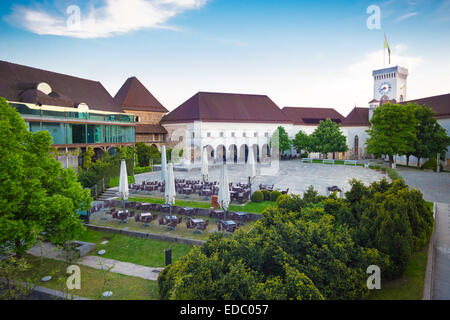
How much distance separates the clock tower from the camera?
5859 cm

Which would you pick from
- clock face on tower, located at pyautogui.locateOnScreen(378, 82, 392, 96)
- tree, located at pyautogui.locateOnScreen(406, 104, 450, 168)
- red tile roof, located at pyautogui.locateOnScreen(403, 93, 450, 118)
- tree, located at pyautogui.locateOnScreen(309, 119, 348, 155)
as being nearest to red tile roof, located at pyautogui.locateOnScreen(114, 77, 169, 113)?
tree, located at pyautogui.locateOnScreen(309, 119, 348, 155)

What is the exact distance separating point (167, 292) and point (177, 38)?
2612 centimetres

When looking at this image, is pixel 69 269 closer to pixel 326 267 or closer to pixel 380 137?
pixel 326 267

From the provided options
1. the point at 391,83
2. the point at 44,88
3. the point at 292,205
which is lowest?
the point at 292,205

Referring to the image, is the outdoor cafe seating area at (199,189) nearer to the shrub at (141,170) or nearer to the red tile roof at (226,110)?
the shrub at (141,170)

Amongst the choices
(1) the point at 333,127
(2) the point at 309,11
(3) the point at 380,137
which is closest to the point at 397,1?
(2) the point at 309,11

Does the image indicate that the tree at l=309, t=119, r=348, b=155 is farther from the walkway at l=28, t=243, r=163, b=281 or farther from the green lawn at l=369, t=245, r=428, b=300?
the walkway at l=28, t=243, r=163, b=281

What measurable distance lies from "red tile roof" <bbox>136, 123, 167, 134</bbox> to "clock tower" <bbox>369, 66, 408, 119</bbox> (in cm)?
4720

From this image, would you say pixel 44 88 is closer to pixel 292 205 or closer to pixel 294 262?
pixel 292 205

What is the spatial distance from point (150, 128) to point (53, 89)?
14.5 meters

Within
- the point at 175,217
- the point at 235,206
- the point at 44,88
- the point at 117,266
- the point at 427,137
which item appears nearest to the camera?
the point at 117,266

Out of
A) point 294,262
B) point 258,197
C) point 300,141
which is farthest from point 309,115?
point 294,262

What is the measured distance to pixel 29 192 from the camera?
8820 mm
